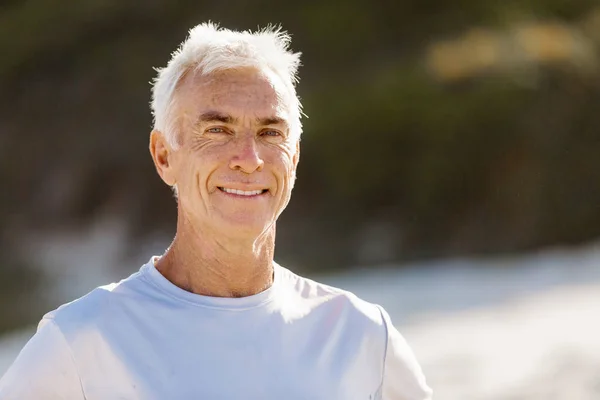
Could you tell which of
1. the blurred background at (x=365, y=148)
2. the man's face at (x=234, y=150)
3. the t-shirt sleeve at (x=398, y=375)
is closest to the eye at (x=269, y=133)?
the man's face at (x=234, y=150)

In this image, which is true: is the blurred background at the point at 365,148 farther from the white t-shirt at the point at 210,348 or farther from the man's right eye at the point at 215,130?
the man's right eye at the point at 215,130

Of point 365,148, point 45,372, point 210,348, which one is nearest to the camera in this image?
point 45,372

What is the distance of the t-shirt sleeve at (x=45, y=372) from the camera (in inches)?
67.2

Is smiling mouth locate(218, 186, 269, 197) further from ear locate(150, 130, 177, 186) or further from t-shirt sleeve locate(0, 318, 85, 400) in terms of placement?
t-shirt sleeve locate(0, 318, 85, 400)

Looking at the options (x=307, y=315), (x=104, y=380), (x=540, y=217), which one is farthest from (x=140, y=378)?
(x=540, y=217)

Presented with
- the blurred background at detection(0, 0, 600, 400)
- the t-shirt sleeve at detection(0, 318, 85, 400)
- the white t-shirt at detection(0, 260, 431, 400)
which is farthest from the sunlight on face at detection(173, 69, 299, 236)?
the blurred background at detection(0, 0, 600, 400)

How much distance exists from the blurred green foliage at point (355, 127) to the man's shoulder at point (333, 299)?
6.16m

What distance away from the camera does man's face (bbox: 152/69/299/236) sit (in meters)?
1.87

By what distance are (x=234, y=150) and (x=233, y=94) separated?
104 mm

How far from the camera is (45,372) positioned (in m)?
1.71

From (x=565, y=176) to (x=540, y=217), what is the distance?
1.22ft

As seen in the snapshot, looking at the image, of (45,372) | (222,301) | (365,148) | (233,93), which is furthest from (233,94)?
(365,148)

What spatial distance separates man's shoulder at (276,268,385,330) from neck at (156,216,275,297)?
9 cm

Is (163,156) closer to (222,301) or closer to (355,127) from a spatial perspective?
(222,301)
